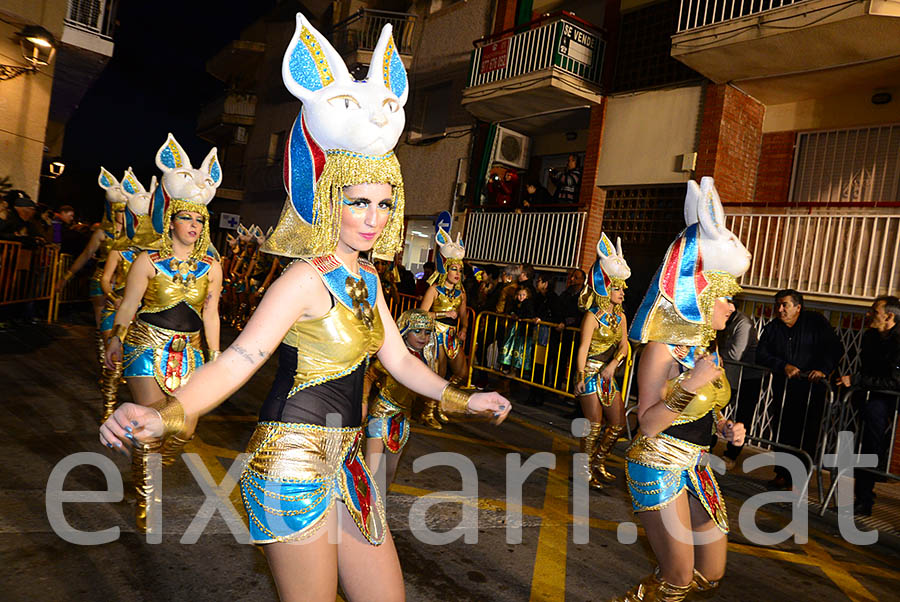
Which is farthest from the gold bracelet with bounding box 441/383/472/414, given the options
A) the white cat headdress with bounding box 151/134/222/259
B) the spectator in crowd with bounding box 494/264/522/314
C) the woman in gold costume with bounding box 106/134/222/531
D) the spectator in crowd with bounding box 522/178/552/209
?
the spectator in crowd with bounding box 522/178/552/209

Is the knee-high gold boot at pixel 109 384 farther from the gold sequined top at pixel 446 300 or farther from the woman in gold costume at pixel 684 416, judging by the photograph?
the woman in gold costume at pixel 684 416

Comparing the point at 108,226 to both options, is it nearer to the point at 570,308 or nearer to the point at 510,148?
the point at 570,308

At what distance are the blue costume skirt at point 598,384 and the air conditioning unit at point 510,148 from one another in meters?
9.87

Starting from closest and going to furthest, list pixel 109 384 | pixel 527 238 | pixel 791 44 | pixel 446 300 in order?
pixel 109 384 < pixel 446 300 < pixel 791 44 < pixel 527 238

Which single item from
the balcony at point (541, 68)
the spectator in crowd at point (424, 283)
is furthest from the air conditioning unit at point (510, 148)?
the spectator in crowd at point (424, 283)

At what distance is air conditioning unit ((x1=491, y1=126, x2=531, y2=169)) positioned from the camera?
51.5ft

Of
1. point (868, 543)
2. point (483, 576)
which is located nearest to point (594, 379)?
point (868, 543)

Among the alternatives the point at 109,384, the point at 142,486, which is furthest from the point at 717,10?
the point at 142,486

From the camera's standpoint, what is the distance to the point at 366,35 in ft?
67.8

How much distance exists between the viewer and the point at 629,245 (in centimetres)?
1280

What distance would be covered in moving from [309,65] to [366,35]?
20.3 m

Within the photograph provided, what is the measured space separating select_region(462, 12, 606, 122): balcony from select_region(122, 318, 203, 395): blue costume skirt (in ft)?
34.2

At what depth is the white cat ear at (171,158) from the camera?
4.80 meters

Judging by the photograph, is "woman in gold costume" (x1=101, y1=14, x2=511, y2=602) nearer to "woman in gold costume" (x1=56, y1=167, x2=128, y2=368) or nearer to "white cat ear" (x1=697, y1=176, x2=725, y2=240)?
"white cat ear" (x1=697, y1=176, x2=725, y2=240)
